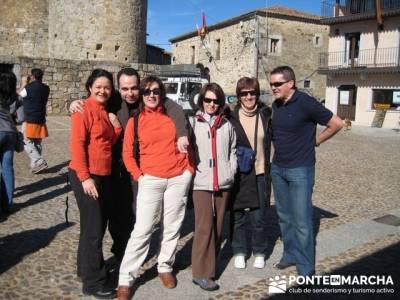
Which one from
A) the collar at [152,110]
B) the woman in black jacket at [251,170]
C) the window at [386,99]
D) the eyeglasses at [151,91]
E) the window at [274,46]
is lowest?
the woman in black jacket at [251,170]

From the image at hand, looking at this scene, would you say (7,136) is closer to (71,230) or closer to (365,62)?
(71,230)

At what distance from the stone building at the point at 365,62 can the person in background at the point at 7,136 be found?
2057 cm

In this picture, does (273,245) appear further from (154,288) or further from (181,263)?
(154,288)

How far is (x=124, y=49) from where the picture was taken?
858 inches

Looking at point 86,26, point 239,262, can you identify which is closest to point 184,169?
point 239,262

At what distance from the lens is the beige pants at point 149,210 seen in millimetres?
3105

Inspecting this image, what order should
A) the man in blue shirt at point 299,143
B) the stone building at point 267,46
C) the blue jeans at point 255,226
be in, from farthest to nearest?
the stone building at point 267,46 → the blue jeans at point 255,226 → the man in blue shirt at point 299,143

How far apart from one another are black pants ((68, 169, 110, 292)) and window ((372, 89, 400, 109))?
74.3ft

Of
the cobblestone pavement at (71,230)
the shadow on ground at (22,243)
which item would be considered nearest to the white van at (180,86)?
the cobblestone pavement at (71,230)

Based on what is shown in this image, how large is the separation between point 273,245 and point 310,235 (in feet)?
2.89

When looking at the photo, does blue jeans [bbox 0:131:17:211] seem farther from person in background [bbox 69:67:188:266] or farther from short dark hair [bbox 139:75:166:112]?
short dark hair [bbox 139:75:166:112]

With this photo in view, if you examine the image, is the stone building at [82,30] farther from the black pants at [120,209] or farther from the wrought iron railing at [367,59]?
the black pants at [120,209]

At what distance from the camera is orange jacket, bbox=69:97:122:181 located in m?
2.93

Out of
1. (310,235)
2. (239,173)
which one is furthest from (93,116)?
(310,235)
